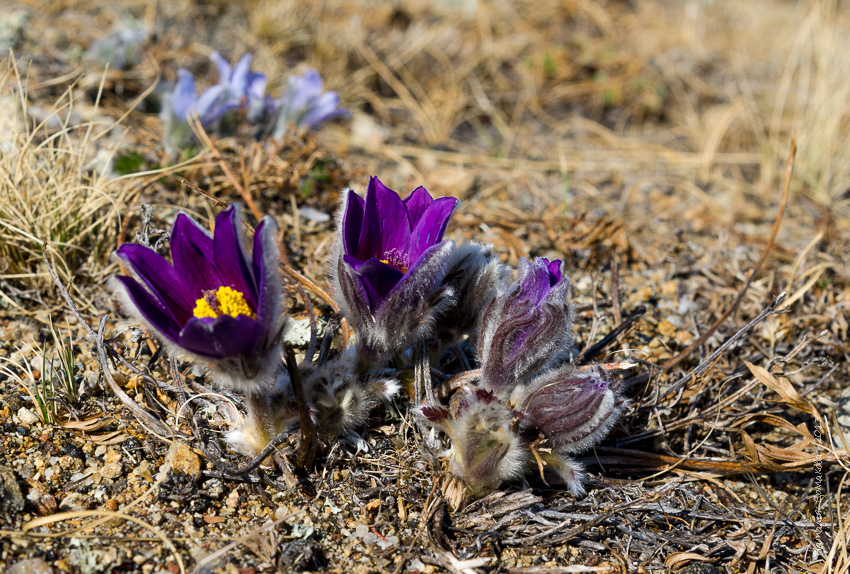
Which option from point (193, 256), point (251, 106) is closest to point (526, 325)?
point (193, 256)

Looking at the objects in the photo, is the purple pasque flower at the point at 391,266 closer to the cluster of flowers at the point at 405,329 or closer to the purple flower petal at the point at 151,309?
the cluster of flowers at the point at 405,329

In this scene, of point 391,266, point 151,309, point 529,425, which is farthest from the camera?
point 529,425

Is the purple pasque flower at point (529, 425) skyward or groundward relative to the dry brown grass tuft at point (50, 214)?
groundward

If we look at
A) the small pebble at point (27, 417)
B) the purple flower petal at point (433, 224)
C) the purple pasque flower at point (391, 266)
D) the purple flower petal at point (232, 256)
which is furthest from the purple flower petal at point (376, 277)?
the small pebble at point (27, 417)

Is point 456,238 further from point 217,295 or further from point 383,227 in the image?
point 217,295

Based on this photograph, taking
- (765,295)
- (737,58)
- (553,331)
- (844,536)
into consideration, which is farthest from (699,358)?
(737,58)

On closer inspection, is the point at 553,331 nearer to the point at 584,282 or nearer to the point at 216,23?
the point at 584,282

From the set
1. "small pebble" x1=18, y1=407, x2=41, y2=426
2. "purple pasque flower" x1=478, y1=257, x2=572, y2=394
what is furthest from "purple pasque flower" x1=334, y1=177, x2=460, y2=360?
"small pebble" x1=18, y1=407, x2=41, y2=426
